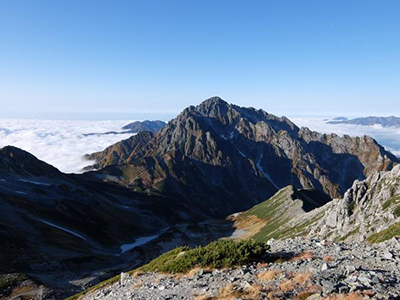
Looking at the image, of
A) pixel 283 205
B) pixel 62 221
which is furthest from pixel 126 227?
pixel 283 205

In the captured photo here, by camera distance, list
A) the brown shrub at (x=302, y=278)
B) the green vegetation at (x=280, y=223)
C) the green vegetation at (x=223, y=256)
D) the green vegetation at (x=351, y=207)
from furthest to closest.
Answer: the green vegetation at (x=280, y=223) → the green vegetation at (x=351, y=207) → the green vegetation at (x=223, y=256) → the brown shrub at (x=302, y=278)

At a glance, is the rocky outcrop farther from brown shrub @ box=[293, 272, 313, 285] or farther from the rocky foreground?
brown shrub @ box=[293, 272, 313, 285]

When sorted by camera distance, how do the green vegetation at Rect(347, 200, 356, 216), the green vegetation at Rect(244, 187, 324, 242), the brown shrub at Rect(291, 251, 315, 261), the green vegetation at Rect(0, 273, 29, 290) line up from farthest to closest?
the green vegetation at Rect(244, 187, 324, 242)
the green vegetation at Rect(347, 200, 356, 216)
the green vegetation at Rect(0, 273, 29, 290)
the brown shrub at Rect(291, 251, 315, 261)

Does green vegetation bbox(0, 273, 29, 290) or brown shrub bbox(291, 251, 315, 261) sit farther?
green vegetation bbox(0, 273, 29, 290)

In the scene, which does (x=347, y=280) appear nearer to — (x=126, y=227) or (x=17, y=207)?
(x=17, y=207)

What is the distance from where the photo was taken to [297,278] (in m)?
19.1

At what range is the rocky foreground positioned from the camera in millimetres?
17016

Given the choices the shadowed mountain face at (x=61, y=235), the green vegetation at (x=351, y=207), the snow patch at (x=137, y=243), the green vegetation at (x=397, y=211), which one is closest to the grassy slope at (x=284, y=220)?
the green vegetation at (x=351, y=207)

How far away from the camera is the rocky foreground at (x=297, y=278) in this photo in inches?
670

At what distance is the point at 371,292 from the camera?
1582 centimetres

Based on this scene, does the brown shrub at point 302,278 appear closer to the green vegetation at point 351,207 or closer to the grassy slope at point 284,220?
the green vegetation at point 351,207

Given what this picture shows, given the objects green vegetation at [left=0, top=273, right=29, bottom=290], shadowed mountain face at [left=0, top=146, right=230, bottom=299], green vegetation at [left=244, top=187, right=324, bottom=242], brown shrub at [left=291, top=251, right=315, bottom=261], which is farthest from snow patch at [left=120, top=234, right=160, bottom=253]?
brown shrub at [left=291, top=251, right=315, bottom=261]

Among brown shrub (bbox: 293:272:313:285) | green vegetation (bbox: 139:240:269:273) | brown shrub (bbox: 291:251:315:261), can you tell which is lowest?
green vegetation (bbox: 139:240:269:273)

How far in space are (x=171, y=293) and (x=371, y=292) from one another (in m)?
12.9
